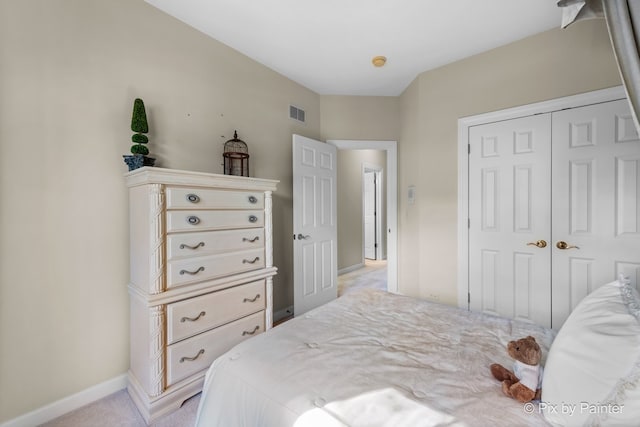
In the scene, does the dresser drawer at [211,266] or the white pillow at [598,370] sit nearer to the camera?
the white pillow at [598,370]

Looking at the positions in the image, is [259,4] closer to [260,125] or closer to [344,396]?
[260,125]

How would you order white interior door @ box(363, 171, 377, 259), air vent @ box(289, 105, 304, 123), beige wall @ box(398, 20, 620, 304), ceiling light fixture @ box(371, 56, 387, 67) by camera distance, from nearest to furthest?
1. beige wall @ box(398, 20, 620, 304)
2. ceiling light fixture @ box(371, 56, 387, 67)
3. air vent @ box(289, 105, 304, 123)
4. white interior door @ box(363, 171, 377, 259)

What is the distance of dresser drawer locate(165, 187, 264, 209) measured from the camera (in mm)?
1662

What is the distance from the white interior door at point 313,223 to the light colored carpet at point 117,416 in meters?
1.44

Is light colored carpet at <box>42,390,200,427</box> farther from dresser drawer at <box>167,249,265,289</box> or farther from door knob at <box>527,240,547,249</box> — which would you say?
door knob at <box>527,240,547,249</box>

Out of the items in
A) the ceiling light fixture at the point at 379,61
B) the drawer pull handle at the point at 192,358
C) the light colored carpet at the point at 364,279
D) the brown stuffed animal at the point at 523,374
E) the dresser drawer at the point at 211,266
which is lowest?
the light colored carpet at the point at 364,279

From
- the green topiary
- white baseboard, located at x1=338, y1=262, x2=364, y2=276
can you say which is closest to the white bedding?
the green topiary

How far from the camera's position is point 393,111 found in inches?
144

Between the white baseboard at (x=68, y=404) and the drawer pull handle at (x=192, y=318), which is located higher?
the drawer pull handle at (x=192, y=318)

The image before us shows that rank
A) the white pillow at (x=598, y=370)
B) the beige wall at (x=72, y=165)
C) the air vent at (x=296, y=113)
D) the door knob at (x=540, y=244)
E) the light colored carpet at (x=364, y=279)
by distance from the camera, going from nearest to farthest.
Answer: the white pillow at (x=598, y=370)
the beige wall at (x=72, y=165)
the door knob at (x=540, y=244)
the air vent at (x=296, y=113)
the light colored carpet at (x=364, y=279)

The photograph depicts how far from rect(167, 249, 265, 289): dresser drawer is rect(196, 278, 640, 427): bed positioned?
0.69 m

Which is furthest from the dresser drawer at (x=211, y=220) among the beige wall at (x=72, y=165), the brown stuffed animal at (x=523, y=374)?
the brown stuffed animal at (x=523, y=374)

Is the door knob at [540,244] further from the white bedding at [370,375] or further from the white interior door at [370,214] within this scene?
the white interior door at [370,214]

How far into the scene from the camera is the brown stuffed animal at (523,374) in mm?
861
